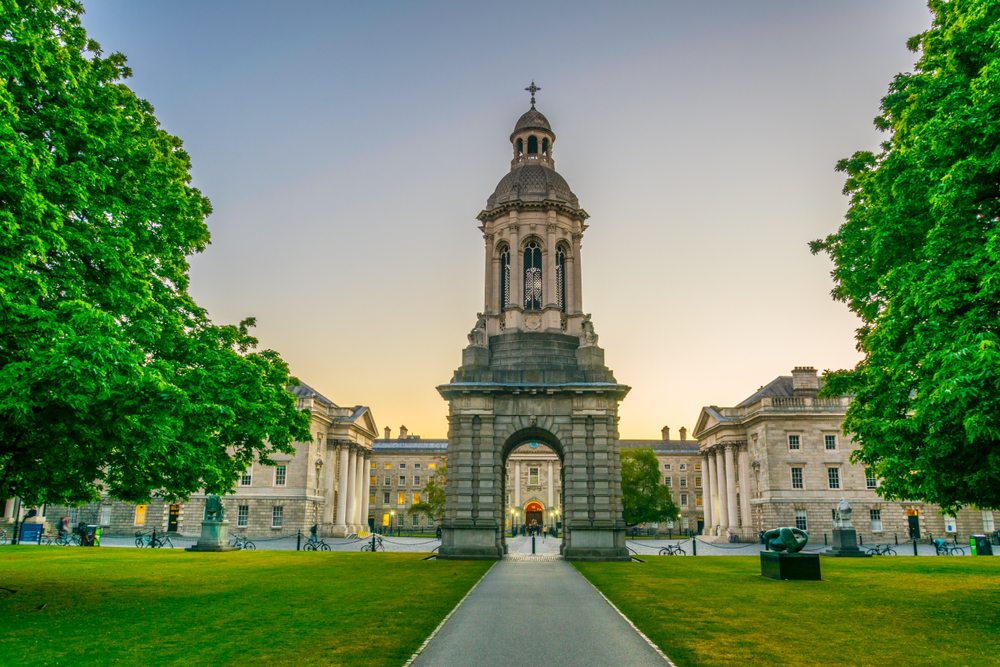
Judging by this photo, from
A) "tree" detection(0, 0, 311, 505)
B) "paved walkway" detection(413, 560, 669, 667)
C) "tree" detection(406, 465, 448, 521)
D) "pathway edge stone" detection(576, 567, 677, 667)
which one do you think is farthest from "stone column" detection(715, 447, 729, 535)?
"tree" detection(0, 0, 311, 505)

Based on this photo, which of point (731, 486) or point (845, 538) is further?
point (731, 486)

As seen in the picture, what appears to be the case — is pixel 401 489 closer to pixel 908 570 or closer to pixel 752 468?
pixel 752 468

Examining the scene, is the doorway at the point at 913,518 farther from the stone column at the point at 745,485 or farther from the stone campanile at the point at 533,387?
the stone campanile at the point at 533,387

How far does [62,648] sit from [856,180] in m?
20.5

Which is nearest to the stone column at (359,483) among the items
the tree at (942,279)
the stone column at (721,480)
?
the stone column at (721,480)

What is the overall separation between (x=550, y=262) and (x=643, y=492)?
4259cm

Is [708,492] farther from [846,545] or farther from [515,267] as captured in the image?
[515,267]

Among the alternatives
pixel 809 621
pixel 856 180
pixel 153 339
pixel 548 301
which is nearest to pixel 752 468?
pixel 548 301

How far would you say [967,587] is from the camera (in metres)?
19.5

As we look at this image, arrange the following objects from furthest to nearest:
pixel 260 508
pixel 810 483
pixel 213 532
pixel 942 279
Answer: pixel 260 508
pixel 810 483
pixel 213 532
pixel 942 279

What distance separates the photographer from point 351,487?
2844 inches

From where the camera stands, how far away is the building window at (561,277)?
1512 inches

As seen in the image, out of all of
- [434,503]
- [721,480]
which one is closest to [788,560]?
[721,480]

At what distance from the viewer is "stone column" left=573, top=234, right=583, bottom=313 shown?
38000 mm
